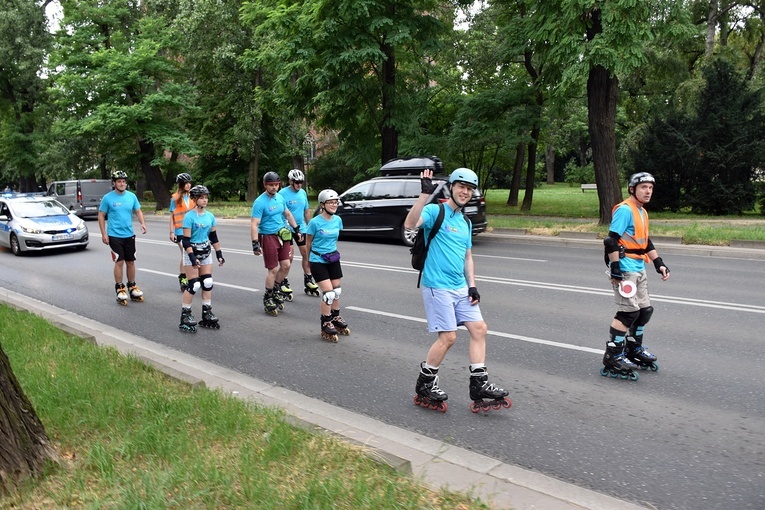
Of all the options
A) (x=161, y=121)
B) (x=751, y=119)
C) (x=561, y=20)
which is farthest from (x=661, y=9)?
(x=161, y=121)

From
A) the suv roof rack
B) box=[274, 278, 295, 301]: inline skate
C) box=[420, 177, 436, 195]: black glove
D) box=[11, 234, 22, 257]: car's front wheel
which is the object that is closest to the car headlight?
box=[11, 234, 22, 257]: car's front wheel

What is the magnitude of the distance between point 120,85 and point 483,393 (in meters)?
33.6

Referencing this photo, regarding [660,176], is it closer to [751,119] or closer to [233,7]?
[751,119]

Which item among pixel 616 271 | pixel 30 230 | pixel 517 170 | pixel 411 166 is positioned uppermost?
pixel 517 170

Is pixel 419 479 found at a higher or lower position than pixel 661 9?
lower

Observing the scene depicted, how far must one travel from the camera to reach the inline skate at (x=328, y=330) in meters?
7.12

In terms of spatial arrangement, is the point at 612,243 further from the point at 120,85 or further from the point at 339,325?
the point at 120,85

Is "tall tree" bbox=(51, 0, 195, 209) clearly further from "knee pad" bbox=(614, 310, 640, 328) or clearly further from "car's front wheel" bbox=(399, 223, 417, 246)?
"knee pad" bbox=(614, 310, 640, 328)

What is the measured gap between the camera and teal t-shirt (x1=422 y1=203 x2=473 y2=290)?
4.87m

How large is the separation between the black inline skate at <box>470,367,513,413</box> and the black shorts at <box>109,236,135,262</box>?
264 inches

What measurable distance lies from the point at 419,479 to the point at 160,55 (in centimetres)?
3708

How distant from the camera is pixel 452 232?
4.91 metres

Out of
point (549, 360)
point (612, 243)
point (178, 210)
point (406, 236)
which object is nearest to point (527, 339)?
point (549, 360)

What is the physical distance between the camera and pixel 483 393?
16.0ft
